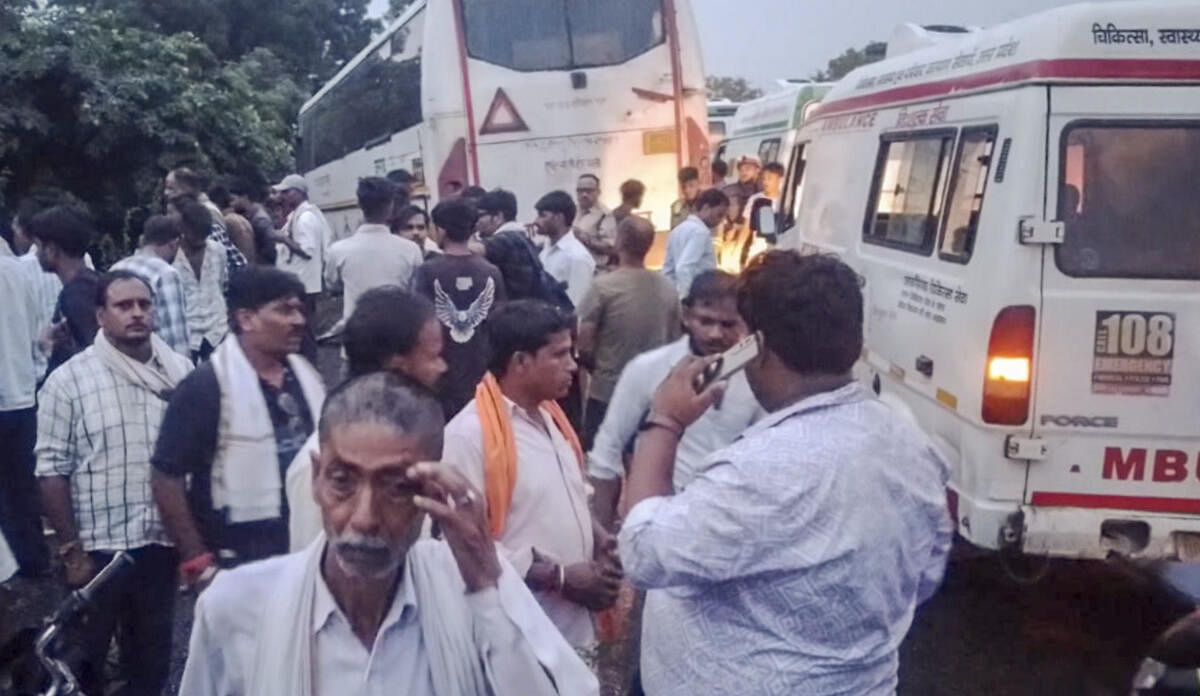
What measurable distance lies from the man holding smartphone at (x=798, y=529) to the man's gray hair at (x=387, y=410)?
19.2 inches

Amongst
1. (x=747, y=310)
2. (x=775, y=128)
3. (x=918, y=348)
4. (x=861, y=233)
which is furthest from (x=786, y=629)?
(x=775, y=128)

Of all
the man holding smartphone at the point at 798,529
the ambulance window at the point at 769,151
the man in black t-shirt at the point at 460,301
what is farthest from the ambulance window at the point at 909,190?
the ambulance window at the point at 769,151

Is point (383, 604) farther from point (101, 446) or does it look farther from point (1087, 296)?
point (1087, 296)

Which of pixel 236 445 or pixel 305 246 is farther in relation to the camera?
pixel 305 246

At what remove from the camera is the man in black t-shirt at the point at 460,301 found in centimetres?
586

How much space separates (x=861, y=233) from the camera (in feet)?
25.1

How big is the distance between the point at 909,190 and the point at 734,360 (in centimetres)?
458

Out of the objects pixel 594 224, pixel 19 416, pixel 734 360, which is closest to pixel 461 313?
pixel 19 416

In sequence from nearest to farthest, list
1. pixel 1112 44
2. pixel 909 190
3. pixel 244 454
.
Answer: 1. pixel 244 454
2. pixel 1112 44
3. pixel 909 190

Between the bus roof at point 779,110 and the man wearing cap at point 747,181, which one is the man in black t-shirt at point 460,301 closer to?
the man wearing cap at point 747,181

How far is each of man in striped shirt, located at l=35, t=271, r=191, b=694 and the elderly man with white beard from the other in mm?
2078

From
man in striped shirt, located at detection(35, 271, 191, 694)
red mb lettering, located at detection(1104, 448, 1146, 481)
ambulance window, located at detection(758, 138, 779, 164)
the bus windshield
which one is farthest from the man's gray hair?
ambulance window, located at detection(758, 138, 779, 164)

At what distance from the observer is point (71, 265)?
6.00m

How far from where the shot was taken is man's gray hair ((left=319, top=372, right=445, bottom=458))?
204cm
